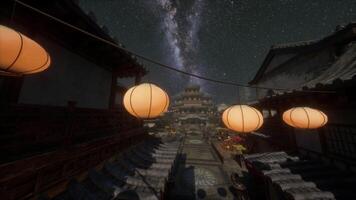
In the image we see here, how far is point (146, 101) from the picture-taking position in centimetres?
337

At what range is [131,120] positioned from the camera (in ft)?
27.0

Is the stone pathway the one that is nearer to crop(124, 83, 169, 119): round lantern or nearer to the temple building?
crop(124, 83, 169, 119): round lantern

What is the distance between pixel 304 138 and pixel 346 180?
286 cm

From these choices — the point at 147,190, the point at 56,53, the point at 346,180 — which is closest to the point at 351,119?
the point at 346,180

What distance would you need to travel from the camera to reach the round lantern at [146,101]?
3.38 meters

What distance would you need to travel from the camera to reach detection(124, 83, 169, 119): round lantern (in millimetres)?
3375

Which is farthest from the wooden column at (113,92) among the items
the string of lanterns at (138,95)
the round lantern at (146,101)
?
the round lantern at (146,101)

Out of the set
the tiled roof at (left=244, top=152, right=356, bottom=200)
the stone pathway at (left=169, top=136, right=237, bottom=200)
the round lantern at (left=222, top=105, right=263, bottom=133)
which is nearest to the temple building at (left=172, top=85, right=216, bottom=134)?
the stone pathway at (left=169, top=136, right=237, bottom=200)

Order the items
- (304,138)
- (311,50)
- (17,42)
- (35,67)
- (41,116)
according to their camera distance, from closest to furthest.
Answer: (17,42) < (35,67) < (41,116) < (304,138) < (311,50)

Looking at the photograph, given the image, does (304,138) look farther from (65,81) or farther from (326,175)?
(65,81)

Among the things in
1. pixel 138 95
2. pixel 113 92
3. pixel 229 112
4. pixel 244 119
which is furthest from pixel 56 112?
pixel 113 92

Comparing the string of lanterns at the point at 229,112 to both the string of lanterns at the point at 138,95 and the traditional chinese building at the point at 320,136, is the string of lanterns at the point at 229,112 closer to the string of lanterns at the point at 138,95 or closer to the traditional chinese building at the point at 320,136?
the string of lanterns at the point at 138,95

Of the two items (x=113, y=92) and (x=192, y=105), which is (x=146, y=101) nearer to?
(x=113, y=92)

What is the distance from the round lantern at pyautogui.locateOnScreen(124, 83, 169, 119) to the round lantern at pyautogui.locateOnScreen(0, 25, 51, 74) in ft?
5.49
